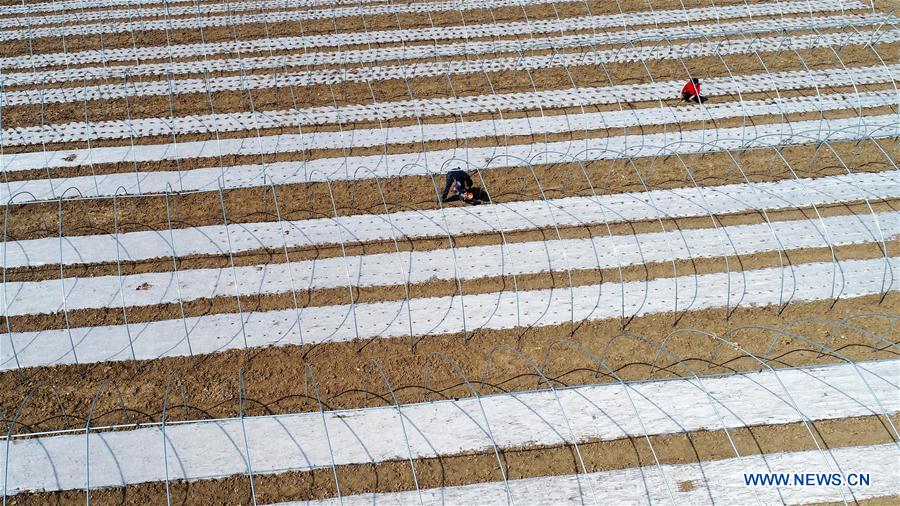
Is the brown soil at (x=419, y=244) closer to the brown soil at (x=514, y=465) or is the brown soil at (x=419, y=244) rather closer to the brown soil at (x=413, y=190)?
the brown soil at (x=413, y=190)

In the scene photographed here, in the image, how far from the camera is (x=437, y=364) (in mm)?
11117

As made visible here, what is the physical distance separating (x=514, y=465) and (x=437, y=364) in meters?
2.22

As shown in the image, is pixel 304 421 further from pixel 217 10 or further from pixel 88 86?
pixel 217 10

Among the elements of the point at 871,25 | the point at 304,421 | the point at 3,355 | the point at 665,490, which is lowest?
the point at 665,490

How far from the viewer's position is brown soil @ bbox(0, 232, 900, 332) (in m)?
12.0

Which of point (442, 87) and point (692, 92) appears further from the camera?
point (442, 87)

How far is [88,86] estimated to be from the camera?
725 inches

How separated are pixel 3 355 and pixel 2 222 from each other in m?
4.02

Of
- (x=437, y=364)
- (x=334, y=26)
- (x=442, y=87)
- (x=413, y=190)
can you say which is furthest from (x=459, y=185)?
(x=334, y=26)

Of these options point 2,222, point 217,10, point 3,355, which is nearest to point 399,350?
point 3,355

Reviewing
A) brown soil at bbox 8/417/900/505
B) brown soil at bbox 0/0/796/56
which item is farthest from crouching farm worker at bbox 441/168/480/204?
brown soil at bbox 0/0/796/56

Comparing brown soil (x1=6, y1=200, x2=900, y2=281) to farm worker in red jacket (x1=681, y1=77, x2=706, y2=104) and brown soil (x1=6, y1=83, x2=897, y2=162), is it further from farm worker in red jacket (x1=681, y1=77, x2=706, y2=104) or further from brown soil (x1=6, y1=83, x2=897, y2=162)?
farm worker in red jacket (x1=681, y1=77, x2=706, y2=104)

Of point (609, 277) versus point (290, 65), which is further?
point (290, 65)

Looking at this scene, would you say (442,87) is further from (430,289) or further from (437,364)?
(437,364)
